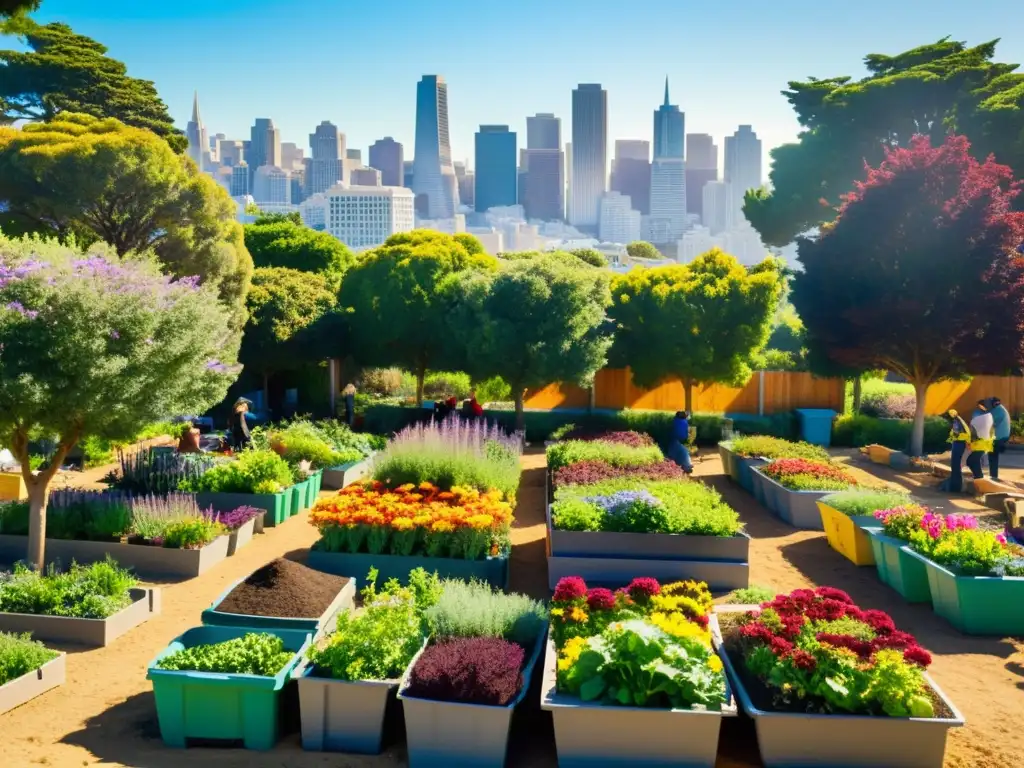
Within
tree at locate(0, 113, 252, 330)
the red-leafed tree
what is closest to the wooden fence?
the red-leafed tree

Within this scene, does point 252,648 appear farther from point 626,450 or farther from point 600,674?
point 626,450

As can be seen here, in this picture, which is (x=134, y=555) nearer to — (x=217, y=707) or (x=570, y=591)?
(x=217, y=707)

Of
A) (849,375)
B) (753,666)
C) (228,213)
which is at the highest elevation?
(228,213)

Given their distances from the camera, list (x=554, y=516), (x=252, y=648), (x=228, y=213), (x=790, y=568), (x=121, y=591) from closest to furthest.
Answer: (x=252, y=648) < (x=121, y=591) < (x=554, y=516) < (x=790, y=568) < (x=228, y=213)

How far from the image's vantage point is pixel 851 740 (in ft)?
18.4

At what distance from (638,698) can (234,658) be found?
2719 mm

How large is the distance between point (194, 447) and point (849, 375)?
44.5 ft

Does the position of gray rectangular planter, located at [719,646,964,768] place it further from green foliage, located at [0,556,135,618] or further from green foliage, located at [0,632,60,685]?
green foliage, located at [0,556,135,618]

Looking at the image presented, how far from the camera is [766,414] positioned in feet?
75.4

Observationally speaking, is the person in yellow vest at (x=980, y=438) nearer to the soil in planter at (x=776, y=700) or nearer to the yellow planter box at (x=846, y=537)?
the yellow planter box at (x=846, y=537)

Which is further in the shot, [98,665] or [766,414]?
[766,414]

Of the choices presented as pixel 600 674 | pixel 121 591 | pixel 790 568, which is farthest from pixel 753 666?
pixel 121 591

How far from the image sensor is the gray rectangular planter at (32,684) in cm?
662

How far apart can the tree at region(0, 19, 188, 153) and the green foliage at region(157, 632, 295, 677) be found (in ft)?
77.3
